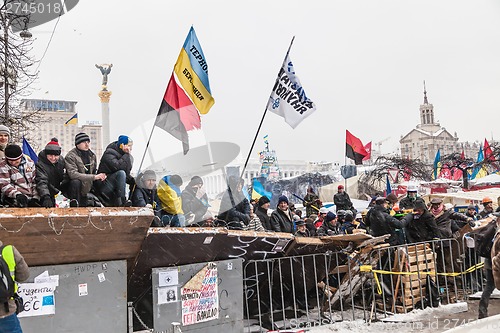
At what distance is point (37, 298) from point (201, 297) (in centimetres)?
192

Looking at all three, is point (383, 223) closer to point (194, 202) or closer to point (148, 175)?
point (194, 202)

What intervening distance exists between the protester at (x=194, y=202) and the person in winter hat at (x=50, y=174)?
6.81 ft

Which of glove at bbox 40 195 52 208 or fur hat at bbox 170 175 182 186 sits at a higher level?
fur hat at bbox 170 175 182 186

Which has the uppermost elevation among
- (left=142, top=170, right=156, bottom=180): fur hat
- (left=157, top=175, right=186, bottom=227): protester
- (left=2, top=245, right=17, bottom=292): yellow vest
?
(left=142, top=170, right=156, bottom=180): fur hat

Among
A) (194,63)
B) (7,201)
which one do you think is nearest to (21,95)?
(194,63)

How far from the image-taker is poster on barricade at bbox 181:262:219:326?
5.97 metres

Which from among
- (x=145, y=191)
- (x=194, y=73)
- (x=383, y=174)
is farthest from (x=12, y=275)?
(x=383, y=174)

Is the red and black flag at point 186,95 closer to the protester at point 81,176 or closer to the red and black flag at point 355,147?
the protester at point 81,176

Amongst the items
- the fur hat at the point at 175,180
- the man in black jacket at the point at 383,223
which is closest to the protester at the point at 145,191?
the fur hat at the point at 175,180

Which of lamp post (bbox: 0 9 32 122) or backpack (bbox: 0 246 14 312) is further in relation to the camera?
lamp post (bbox: 0 9 32 122)

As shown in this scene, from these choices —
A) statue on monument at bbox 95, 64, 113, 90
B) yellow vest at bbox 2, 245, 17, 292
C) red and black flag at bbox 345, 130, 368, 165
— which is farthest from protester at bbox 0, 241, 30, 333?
statue on monument at bbox 95, 64, 113, 90

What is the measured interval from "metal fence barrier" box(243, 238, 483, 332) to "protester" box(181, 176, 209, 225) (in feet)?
4.05

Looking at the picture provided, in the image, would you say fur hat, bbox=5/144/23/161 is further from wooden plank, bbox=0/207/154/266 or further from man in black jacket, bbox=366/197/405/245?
man in black jacket, bbox=366/197/405/245

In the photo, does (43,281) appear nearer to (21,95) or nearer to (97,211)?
(97,211)
